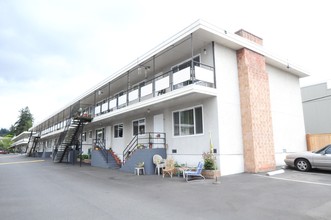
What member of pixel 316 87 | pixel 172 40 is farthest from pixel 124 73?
pixel 316 87

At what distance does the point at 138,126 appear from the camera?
1862 cm

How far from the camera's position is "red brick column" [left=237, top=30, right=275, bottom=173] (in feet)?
41.6

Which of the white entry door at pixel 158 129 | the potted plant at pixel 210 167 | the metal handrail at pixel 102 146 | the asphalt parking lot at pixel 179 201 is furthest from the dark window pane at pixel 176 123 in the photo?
the metal handrail at pixel 102 146

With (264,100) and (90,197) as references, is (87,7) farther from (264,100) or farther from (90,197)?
(264,100)

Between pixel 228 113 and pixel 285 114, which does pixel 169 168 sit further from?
pixel 285 114

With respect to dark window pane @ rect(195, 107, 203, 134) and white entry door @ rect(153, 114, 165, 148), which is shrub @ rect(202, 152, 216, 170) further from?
white entry door @ rect(153, 114, 165, 148)

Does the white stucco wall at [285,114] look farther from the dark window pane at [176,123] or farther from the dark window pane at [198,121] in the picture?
the dark window pane at [176,123]

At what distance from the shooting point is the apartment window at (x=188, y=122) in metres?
13.3

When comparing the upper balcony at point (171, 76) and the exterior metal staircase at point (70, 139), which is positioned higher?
the upper balcony at point (171, 76)

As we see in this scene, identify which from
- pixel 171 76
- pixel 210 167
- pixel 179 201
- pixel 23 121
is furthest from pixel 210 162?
pixel 23 121

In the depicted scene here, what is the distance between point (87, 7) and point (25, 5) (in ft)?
10.1

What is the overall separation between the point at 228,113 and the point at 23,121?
113m

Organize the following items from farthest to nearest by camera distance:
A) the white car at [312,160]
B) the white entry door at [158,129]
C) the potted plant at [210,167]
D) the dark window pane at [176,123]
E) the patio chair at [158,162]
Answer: the white entry door at [158,129] < the dark window pane at [176,123] < the patio chair at [158,162] < the white car at [312,160] < the potted plant at [210,167]

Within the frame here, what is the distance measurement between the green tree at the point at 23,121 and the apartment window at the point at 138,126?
331 feet
